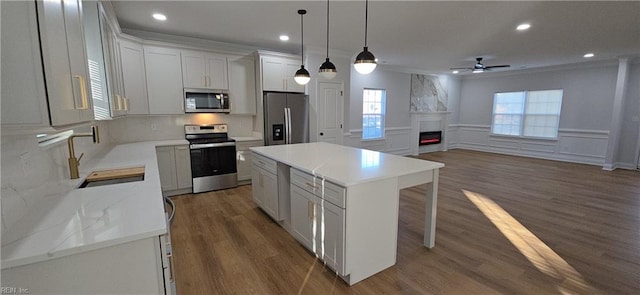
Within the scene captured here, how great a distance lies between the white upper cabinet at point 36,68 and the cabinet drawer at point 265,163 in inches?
74.5

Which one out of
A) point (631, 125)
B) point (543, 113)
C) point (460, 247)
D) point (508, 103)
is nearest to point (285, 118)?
point (460, 247)

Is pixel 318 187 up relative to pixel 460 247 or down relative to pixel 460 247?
up

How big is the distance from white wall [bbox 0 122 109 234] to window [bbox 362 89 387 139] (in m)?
6.11

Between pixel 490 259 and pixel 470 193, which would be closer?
pixel 490 259

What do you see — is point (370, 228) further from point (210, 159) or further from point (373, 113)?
point (373, 113)

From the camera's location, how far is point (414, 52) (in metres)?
5.32

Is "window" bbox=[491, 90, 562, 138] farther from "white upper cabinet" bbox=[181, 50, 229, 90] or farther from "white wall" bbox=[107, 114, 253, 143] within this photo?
"white upper cabinet" bbox=[181, 50, 229, 90]

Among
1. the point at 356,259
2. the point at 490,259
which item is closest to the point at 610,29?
the point at 490,259

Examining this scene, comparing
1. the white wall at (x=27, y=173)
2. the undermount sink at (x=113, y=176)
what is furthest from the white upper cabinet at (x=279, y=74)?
the white wall at (x=27, y=173)

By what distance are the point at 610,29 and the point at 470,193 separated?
2940mm

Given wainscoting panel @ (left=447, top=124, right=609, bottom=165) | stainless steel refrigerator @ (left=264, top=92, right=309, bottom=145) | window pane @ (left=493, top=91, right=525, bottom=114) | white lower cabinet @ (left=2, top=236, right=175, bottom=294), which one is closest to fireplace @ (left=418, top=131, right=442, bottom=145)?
wainscoting panel @ (left=447, top=124, right=609, bottom=165)

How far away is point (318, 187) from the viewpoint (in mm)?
2225

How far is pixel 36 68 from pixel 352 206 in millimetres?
1761

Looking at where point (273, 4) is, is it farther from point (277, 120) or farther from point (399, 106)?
point (399, 106)
